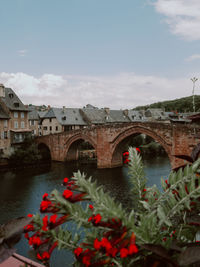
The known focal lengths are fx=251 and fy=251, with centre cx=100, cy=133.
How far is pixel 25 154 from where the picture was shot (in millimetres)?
35250

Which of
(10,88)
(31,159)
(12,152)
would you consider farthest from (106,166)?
(10,88)

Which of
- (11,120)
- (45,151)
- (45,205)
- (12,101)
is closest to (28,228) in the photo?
(45,205)

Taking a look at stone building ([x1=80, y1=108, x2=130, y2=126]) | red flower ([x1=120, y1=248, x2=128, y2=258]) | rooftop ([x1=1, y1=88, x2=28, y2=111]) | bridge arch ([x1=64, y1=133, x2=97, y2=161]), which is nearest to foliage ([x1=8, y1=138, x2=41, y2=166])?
bridge arch ([x1=64, y1=133, x2=97, y2=161])

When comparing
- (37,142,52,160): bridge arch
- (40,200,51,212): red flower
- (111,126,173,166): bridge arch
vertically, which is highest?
(40,200,51,212): red flower

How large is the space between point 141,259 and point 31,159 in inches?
1404

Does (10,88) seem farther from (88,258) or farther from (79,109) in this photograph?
(88,258)

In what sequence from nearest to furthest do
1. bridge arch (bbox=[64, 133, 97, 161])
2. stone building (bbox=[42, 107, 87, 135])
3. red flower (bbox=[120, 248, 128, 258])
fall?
1. red flower (bbox=[120, 248, 128, 258])
2. bridge arch (bbox=[64, 133, 97, 161])
3. stone building (bbox=[42, 107, 87, 135])

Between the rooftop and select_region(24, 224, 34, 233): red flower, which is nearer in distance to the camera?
select_region(24, 224, 34, 233): red flower

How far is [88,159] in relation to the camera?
40.9m

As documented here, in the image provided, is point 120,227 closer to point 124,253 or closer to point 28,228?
point 124,253

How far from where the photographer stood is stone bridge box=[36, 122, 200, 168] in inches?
960

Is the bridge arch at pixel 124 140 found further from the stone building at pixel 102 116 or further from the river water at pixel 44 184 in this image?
the stone building at pixel 102 116

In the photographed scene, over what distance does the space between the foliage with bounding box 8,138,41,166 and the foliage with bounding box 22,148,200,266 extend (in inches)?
1369

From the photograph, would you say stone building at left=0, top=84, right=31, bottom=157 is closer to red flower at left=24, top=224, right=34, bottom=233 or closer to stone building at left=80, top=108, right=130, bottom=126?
stone building at left=80, top=108, right=130, bottom=126
